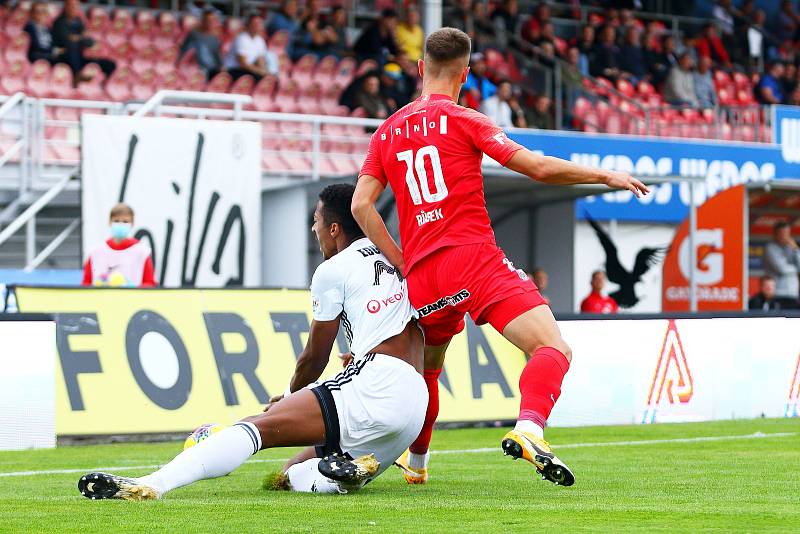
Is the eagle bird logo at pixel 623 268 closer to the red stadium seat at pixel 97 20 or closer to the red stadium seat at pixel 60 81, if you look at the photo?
the red stadium seat at pixel 97 20

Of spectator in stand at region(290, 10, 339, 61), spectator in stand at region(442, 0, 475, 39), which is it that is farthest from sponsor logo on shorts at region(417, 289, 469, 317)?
spectator in stand at region(442, 0, 475, 39)

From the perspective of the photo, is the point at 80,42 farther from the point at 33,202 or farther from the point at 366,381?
the point at 366,381

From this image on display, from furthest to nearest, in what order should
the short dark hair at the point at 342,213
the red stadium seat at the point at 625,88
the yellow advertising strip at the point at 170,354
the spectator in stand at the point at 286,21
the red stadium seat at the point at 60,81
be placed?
1. the red stadium seat at the point at 625,88
2. the spectator in stand at the point at 286,21
3. the red stadium seat at the point at 60,81
4. the yellow advertising strip at the point at 170,354
5. the short dark hair at the point at 342,213

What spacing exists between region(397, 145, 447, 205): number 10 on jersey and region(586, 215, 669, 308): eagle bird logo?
1533cm

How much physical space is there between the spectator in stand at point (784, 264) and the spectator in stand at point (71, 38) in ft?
31.4

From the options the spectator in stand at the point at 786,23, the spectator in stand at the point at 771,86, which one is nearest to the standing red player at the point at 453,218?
the spectator in stand at the point at 771,86

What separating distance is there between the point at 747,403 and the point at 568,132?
823 centimetres

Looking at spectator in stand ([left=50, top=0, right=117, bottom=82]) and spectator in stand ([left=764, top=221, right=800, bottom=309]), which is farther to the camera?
spectator in stand ([left=764, top=221, right=800, bottom=309])

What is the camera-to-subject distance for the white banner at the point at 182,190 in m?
16.2

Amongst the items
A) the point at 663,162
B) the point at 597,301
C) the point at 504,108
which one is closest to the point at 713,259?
the point at 597,301

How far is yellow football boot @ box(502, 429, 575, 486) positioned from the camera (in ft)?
20.0

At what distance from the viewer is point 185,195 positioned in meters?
16.8

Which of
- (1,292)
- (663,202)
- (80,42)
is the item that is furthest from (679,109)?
(1,292)

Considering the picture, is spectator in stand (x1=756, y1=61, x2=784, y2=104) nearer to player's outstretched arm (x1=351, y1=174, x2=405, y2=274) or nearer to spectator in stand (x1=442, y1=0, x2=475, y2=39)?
spectator in stand (x1=442, y1=0, x2=475, y2=39)
